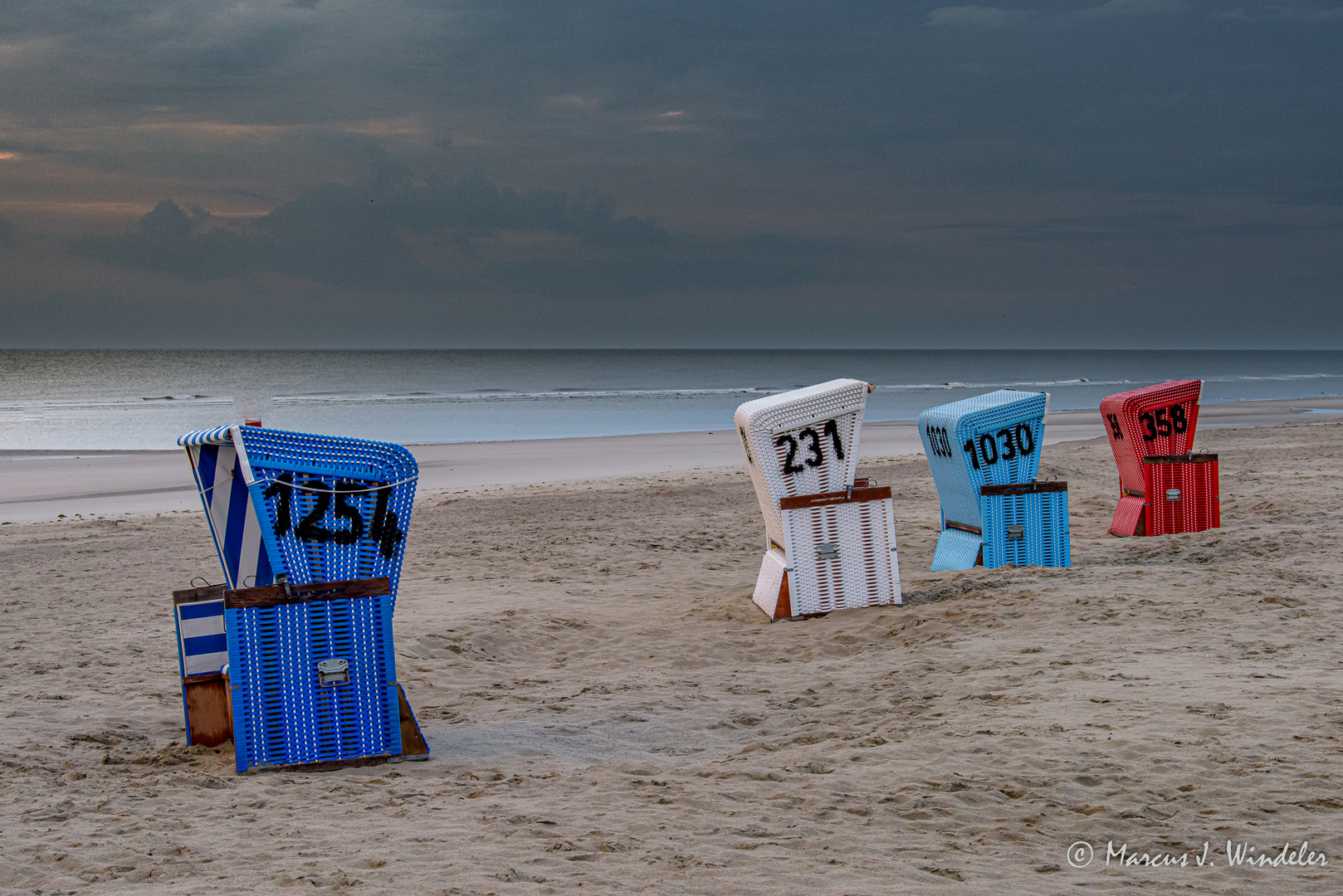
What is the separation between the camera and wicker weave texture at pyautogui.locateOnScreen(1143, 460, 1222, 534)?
10.7 metres

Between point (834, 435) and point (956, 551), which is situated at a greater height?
point (834, 435)

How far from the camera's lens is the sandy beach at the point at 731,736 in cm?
373

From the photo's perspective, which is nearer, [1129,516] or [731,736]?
[731,736]

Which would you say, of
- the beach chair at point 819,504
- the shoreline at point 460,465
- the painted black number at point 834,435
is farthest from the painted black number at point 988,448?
the shoreline at point 460,465

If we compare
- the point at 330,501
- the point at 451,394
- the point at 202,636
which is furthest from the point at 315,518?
the point at 451,394

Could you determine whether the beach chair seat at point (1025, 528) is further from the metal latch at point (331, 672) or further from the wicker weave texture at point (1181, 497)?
the metal latch at point (331, 672)

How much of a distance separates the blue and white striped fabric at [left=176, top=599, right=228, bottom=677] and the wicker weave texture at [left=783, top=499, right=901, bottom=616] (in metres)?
4.13

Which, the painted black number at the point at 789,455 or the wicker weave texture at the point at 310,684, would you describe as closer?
the wicker weave texture at the point at 310,684

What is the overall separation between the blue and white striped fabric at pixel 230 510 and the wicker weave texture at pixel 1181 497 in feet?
29.0

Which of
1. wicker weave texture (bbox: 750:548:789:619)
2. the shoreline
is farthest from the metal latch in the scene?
the shoreline

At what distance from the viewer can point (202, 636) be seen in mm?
5285

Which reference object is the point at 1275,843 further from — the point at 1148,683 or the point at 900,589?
the point at 900,589

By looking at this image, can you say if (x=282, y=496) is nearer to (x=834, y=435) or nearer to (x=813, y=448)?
(x=813, y=448)

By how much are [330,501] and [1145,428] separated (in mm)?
8669
